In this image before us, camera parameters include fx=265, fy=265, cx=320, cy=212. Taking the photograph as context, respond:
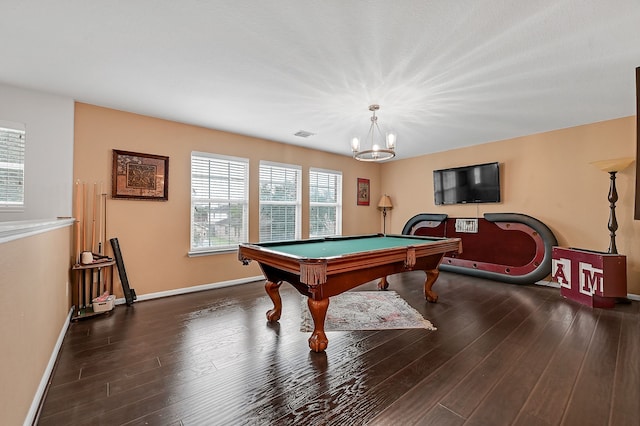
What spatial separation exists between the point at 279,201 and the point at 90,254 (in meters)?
2.77

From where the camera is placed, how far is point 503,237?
181 inches

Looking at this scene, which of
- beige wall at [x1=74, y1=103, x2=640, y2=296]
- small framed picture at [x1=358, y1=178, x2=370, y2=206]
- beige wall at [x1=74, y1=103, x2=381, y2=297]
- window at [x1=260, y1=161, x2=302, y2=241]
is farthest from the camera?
small framed picture at [x1=358, y1=178, x2=370, y2=206]

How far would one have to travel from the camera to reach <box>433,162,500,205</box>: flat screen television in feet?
15.7

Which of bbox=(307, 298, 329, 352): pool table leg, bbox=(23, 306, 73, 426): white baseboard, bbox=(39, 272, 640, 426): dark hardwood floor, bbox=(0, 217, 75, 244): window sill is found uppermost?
bbox=(0, 217, 75, 244): window sill

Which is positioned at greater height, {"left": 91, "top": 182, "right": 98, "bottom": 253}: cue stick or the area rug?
{"left": 91, "top": 182, "right": 98, "bottom": 253}: cue stick

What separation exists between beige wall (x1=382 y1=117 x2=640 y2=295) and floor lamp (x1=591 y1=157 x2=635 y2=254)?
6.4 inches

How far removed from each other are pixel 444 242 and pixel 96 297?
14.1 ft

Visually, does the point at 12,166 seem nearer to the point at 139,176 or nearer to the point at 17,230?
the point at 139,176

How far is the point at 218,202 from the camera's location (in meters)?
4.27

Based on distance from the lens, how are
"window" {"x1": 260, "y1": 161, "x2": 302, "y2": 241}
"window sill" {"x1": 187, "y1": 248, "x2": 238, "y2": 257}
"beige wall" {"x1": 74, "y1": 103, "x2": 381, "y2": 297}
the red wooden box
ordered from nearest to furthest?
the red wooden box, "beige wall" {"x1": 74, "y1": 103, "x2": 381, "y2": 297}, "window sill" {"x1": 187, "y1": 248, "x2": 238, "y2": 257}, "window" {"x1": 260, "y1": 161, "x2": 302, "y2": 241}

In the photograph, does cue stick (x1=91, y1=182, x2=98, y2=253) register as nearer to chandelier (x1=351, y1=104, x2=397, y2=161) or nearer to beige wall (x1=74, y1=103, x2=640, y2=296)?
beige wall (x1=74, y1=103, x2=640, y2=296)

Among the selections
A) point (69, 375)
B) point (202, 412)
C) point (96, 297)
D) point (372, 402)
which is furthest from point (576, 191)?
point (96, 297)

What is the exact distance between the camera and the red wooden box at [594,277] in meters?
3.16

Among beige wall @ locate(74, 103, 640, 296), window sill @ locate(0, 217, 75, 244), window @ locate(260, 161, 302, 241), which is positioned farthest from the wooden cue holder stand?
window @ locate(260, 161, 302, 241)
